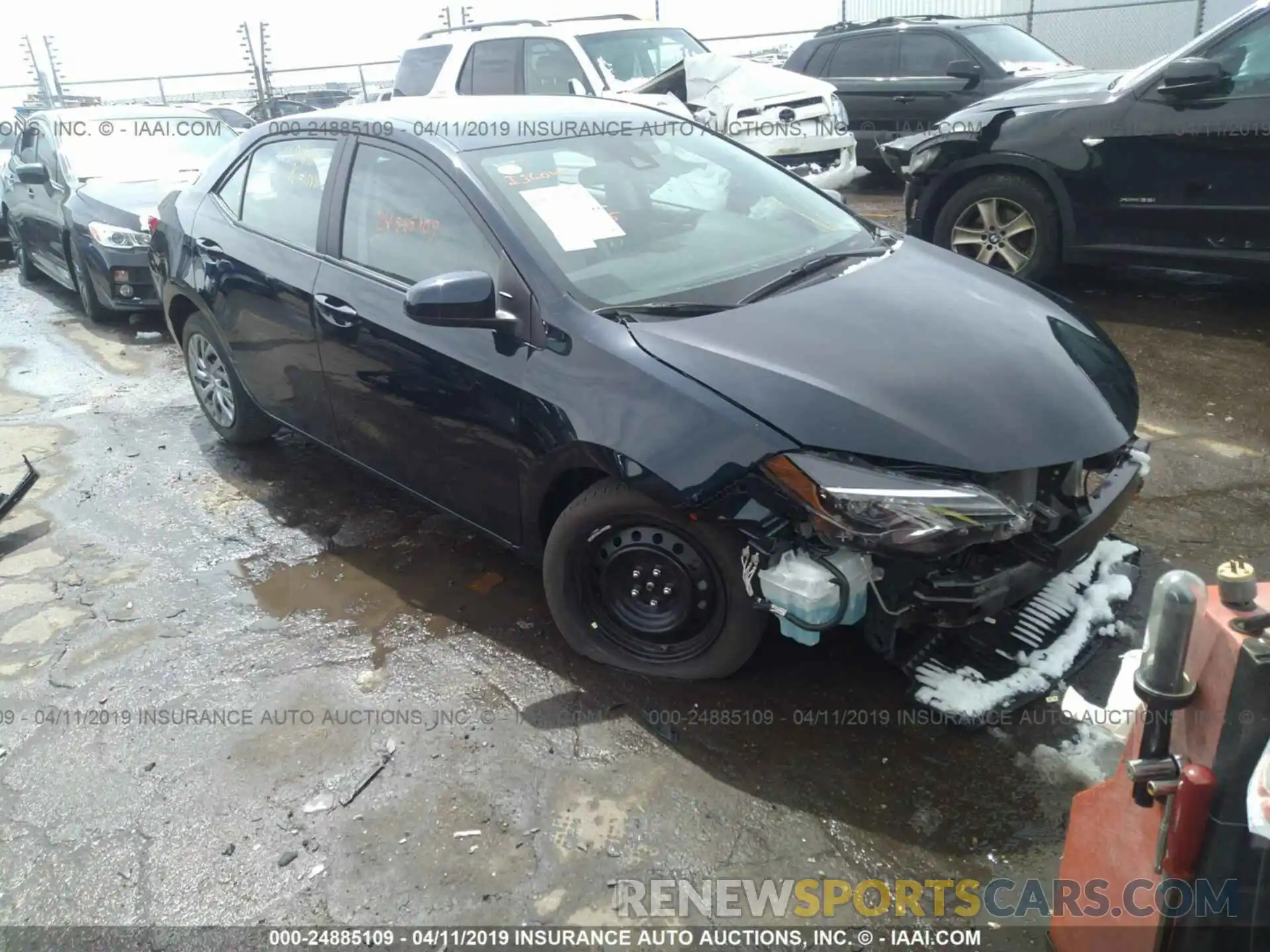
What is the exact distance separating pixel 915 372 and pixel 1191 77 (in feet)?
13.3

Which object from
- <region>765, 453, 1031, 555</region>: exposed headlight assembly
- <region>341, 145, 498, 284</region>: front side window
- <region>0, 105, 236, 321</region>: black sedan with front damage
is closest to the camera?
<region>765, 453, 1031, 555</region>: exposed headlight assembly

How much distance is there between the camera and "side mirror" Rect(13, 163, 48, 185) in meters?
7.78

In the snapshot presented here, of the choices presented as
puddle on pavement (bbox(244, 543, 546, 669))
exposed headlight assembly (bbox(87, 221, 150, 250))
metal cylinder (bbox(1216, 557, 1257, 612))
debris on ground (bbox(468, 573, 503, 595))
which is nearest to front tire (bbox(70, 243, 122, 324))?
exposed headlight assembly (bbox(87, 221, 150, 250))

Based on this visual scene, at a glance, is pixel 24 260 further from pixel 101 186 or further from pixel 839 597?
pixel 839 597

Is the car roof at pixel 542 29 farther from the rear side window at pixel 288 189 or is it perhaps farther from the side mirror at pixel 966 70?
the rear side window at pixel 288 189

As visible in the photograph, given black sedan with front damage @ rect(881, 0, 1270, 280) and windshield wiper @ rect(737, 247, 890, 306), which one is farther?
black sedan with front damage @ rect(881, 0, 1270, 280)

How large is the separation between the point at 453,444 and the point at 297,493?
164cm

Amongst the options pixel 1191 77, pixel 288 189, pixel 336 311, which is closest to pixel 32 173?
pixel 288 189

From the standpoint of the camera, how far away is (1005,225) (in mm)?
6203

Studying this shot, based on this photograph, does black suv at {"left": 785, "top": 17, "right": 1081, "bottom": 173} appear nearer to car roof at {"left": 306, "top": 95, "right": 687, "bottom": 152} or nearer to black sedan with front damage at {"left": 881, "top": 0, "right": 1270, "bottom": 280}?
black sedan with front damage at {"left": 881, "top": 0, "right": 1270, "bottom": 280}

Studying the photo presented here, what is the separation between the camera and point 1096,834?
1873 mm

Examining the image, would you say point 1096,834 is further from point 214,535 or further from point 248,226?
point 248,226

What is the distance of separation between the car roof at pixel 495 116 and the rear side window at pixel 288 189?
6.8 inches

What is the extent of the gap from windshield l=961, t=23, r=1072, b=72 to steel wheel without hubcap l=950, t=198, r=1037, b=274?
15.2ft
